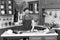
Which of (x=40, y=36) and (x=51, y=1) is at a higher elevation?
(x=51, y=1)

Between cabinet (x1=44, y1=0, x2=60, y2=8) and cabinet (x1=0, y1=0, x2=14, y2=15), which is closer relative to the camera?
cabinet (x1=44, y1=0, x2=60, y2=8)

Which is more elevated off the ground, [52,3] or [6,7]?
[52,3]

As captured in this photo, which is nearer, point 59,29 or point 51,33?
point 51,33

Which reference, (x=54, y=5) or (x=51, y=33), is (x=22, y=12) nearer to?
(x=54, y=5)

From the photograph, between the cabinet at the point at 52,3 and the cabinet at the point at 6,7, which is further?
the cabinet at the point at 6,7

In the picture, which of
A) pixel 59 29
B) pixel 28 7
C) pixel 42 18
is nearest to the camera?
pixel 59 29

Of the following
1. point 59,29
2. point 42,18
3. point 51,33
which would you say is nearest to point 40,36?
point 51,33

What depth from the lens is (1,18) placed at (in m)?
4.55

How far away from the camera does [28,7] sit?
4.84 meters

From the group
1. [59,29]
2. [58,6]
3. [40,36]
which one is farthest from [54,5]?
[40,36]

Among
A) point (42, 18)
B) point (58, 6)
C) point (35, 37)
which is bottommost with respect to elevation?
point (35, 37)

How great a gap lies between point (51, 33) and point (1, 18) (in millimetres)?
2267

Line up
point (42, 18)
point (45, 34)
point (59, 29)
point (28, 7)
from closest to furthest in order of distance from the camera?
point (45, 34) → point (59, 29) → point (42, 18) → point (28, 7)

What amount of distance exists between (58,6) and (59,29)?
86 centimetres
